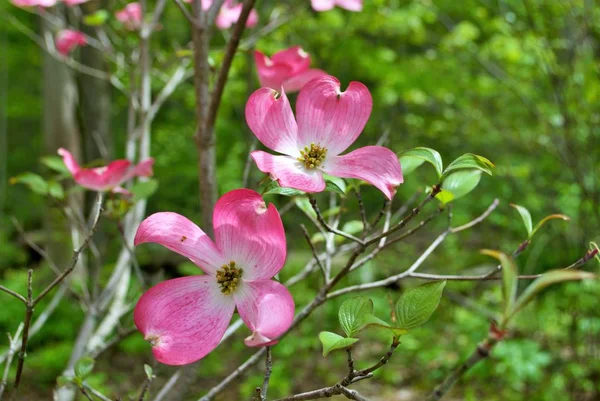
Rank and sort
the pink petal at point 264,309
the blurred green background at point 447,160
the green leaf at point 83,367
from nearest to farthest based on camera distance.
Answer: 1. the pink petal at point 264,309
2. the green leaf at point 83,367
3. the blurred green background at point 447,160

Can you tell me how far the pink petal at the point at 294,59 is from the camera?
56 cm

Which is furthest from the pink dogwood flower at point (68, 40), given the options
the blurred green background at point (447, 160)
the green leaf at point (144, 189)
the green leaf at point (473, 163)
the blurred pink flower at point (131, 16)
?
the green leaf at point (473, 163)

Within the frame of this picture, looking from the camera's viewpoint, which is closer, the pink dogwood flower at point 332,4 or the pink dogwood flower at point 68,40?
the pink dogwood flower at point 332,4

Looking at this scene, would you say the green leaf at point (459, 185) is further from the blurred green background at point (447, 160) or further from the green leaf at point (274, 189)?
the blurred green background at point (447, 160)

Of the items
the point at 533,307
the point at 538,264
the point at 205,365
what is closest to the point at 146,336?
the point at 205,365

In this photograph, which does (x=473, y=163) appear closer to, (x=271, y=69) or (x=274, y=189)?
(x=274, y=189)

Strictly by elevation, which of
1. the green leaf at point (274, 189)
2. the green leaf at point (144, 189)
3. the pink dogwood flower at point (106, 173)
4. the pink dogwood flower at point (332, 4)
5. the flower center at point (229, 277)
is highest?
the pink dogwood flower at point (332, 4)

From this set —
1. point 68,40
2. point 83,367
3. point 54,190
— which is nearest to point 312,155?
point 83,367

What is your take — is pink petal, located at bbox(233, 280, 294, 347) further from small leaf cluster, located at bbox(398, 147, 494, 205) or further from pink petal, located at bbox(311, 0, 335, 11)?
pink petal, located at bbox(311, 0, 335, 11)

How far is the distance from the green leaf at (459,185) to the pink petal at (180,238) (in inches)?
8.9

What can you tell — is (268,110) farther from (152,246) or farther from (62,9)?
(152,246)

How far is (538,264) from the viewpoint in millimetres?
3080

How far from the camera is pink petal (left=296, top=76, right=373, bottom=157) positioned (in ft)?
1.42

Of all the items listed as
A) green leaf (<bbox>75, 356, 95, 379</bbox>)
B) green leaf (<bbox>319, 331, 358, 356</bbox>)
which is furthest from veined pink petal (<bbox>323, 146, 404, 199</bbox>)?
green leaf (<bbox>75, 356, 95, 379</bbox>)
